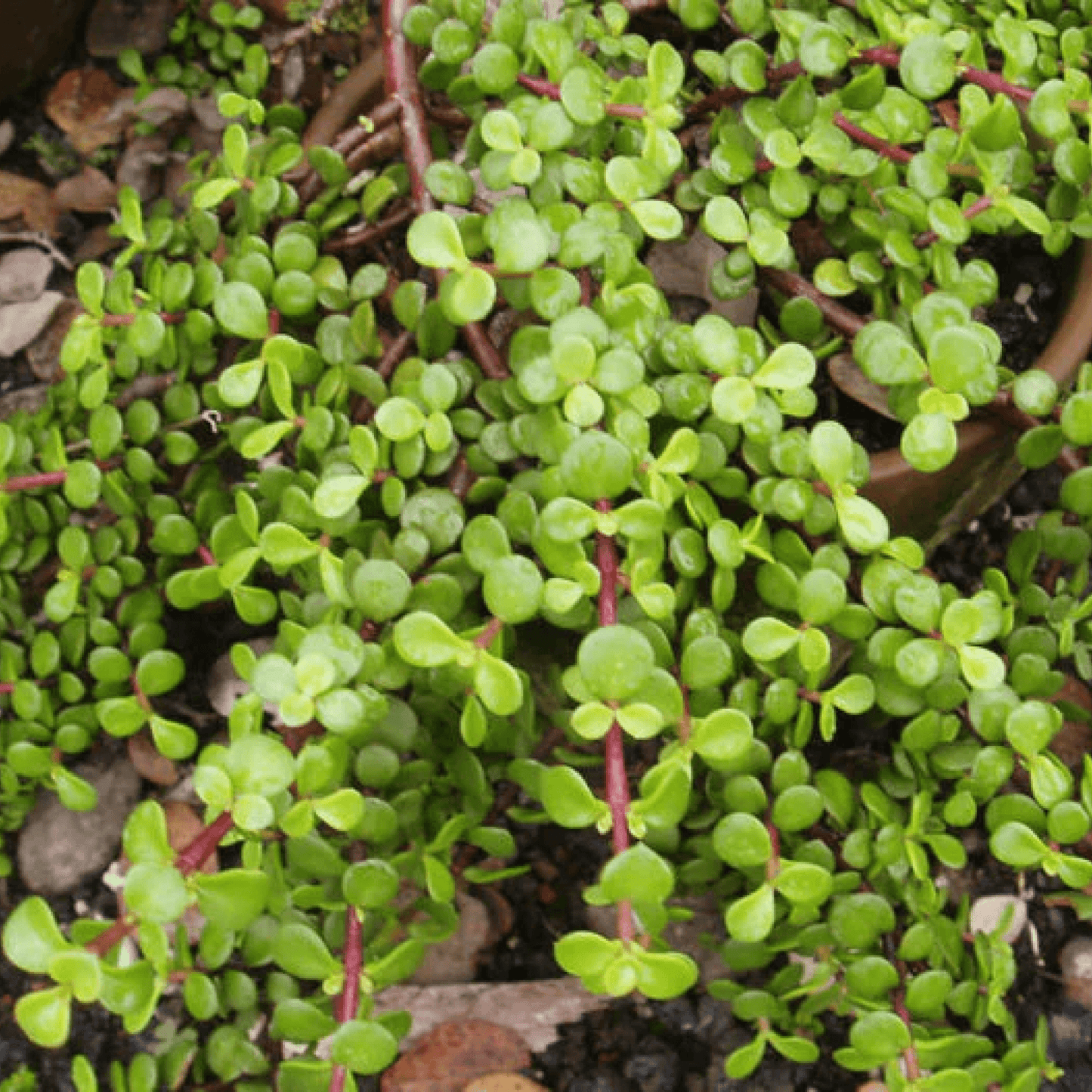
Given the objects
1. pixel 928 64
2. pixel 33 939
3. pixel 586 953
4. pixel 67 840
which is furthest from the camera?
pixel 67 840

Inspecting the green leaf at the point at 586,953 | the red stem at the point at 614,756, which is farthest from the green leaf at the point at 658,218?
the green leaf at the point at 586,953

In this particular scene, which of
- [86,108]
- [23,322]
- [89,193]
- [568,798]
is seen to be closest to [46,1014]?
[568,798]

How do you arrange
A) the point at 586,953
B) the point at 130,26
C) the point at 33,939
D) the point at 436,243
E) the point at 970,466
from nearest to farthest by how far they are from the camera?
1. the point at 33,939
2. the point at 586,953
3. the point at 436,243
4. the point at 970,466
5. the point at 130,26

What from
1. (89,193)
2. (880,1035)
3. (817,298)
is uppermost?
(817,298)

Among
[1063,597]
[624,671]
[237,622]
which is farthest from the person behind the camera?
[237,622]

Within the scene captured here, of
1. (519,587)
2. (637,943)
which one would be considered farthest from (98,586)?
(637,943)

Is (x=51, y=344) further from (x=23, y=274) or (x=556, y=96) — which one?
(x=556, y=96)

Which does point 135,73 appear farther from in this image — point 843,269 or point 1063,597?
point 1063,597
